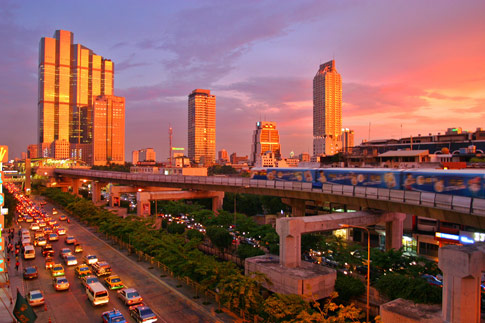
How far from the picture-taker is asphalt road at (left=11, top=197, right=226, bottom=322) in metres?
26.2

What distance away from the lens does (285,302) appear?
22.5 m

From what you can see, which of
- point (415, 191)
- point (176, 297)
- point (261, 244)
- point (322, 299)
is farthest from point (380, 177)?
point (176, 297)

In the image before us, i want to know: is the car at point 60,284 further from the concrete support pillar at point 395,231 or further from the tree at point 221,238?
the concrete support pillar at point 395,231

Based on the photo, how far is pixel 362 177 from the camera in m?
40.7

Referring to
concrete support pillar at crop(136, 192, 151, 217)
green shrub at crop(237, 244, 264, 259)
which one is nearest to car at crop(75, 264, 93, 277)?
green shrub at crop(237, 244, 264, 259)

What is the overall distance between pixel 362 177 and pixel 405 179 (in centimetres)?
568

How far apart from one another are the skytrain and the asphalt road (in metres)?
22.6

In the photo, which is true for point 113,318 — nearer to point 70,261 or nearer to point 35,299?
point 35,299

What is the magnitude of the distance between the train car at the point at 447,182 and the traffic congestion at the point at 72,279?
1029 inches

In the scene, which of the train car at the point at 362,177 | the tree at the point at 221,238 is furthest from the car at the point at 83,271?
the train car at the point at 362,177

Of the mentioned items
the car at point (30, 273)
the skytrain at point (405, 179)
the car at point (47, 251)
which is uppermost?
the skytrain at point (405, 179)

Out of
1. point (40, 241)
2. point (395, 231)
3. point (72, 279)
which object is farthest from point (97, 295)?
point (395, 231)

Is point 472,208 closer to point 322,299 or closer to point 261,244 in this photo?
point 322,299

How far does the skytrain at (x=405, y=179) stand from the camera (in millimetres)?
29494
